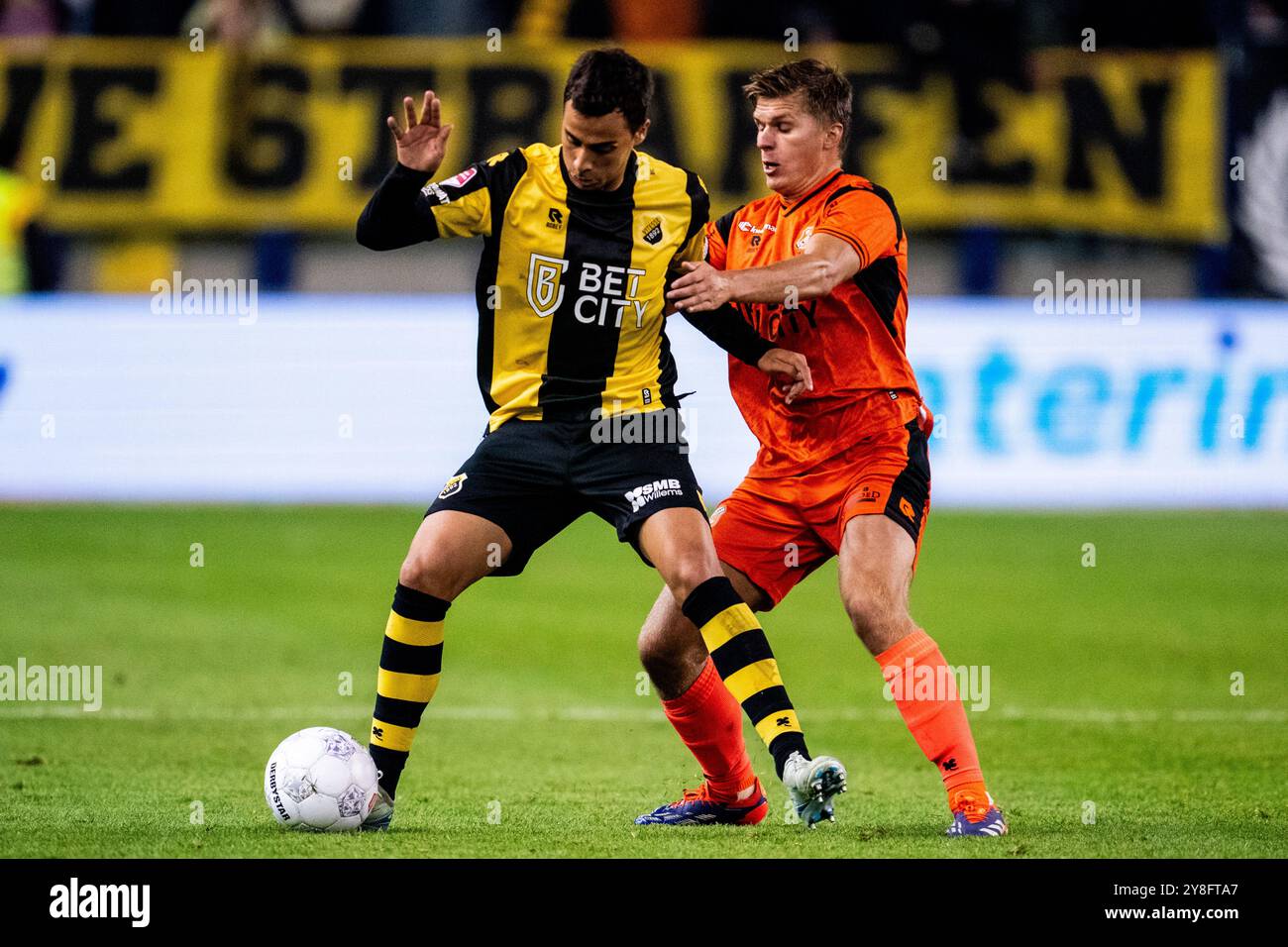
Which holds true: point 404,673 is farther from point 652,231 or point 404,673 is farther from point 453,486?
point 652,231

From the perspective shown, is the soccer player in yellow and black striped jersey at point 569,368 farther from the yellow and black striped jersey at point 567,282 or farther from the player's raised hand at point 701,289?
the player's raised hand at point 701,289

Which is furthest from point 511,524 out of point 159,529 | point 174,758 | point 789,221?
point 159,529

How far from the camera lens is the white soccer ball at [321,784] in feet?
18.8

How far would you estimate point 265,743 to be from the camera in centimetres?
785

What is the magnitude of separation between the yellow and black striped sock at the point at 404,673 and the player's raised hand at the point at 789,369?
123cm

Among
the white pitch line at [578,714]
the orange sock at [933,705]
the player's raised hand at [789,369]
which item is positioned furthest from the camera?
the white pitch line at [578,714]

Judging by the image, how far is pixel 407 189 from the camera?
226 inches

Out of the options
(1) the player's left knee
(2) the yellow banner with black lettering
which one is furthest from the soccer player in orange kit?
(2) the yellow banner with black lettering

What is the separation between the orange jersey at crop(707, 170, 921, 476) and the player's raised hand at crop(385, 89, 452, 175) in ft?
3.67

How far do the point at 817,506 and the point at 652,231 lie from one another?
1.00 m

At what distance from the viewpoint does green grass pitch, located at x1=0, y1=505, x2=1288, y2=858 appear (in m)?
5.98

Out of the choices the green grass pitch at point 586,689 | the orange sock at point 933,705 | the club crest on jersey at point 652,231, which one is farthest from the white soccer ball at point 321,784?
the club crest on jersey at point 652,231
